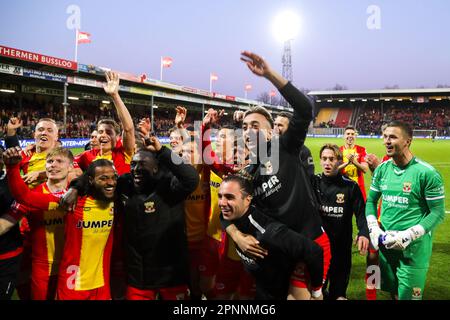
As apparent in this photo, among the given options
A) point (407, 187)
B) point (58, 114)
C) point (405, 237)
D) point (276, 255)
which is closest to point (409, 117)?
point (58, 114)

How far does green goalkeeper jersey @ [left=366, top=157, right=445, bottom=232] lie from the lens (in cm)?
342

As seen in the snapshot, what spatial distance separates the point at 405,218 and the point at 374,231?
32cm

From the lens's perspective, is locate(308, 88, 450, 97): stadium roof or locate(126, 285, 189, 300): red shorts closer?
locate(126, 285, 189, 300): red shorts

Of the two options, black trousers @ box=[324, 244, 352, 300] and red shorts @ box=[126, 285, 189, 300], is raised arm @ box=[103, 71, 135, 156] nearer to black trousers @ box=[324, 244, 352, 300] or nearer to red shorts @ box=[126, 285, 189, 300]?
red shorts @ box=[126, 285, 189, 300]

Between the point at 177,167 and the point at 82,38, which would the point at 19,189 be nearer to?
the point at 177,167

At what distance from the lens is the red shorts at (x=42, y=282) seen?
3.25m

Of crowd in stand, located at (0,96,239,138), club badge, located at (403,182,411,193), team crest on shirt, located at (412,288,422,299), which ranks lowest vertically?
team crest on shirt, located at (412,288,422,299)

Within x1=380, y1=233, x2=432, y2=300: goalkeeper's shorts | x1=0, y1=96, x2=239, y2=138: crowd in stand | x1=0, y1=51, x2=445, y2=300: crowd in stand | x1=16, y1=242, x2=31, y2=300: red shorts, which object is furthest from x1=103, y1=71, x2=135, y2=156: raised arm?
x1=0, y1=96, x2=239, y2=138: crowd in stand

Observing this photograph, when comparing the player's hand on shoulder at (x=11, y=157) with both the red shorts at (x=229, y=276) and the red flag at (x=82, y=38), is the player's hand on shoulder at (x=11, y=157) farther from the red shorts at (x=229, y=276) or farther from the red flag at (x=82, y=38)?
the red flag at (x=82, y=38)

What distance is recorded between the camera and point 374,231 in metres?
3.62

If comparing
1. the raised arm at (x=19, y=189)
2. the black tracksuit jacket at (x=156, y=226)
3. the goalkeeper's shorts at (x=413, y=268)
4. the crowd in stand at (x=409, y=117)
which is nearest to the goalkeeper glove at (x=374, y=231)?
the goalkeeper's shorts at (x=413, y=268)

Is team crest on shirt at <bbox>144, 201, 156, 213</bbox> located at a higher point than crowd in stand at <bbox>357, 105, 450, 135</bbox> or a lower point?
lower

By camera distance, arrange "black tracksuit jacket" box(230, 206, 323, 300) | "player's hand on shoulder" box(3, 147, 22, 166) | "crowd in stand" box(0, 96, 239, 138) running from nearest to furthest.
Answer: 1. "black tracksuit jacket" box(230, 206, 323, 300)
2. "player's hand on shoulder" box(3, 147, 22, 166)
3. "crowd in stand" box(0, 96, 239, 138)

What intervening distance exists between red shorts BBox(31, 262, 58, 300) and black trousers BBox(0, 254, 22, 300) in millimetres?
161
